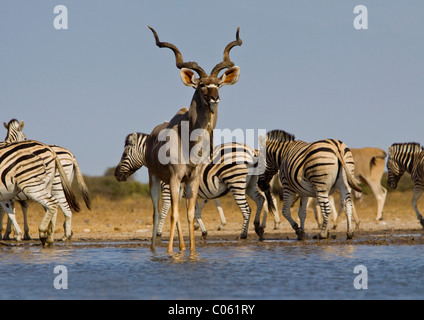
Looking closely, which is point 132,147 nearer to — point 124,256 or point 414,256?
point 124,256

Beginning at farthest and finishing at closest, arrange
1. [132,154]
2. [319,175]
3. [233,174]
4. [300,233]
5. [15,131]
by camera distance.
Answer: [15,131] → [132,154] → [233,174] → [300,233] → [319,175]

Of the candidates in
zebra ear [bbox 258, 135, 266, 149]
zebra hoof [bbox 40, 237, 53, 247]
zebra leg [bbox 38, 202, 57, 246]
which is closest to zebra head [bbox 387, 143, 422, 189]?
zebra ear [bbox 258, 135, 266, 149]

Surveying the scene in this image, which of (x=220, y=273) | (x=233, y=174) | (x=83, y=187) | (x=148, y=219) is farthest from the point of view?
(x=148, y=219)

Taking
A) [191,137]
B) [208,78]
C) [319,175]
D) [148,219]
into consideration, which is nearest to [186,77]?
[208,78]

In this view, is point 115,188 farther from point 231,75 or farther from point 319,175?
point 231,75

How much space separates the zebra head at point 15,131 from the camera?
54.3ft

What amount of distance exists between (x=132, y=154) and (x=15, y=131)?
10.5ft

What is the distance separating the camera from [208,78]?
950cm

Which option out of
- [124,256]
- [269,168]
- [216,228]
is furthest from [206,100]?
[216,228]

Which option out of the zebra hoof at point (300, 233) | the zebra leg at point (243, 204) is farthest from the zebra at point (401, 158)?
the zebra leg at point (243, 204)

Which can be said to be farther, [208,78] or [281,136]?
[281,136]

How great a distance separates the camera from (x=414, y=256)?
366 inches

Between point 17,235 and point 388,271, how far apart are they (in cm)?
862

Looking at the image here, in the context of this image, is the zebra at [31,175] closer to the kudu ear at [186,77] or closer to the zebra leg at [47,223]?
the zebra leg at [47,223]
